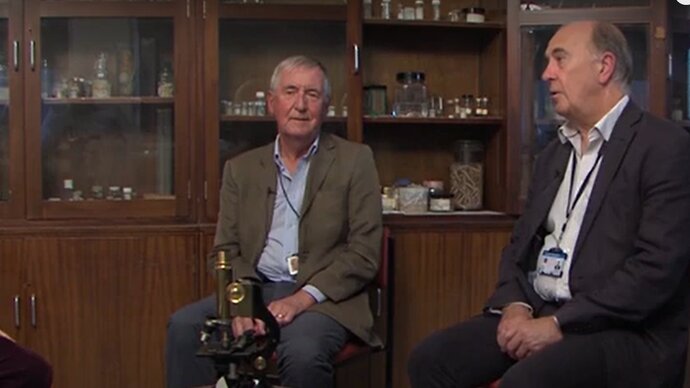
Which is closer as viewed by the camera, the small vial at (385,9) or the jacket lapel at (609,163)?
the jacket lapel at (609,163)

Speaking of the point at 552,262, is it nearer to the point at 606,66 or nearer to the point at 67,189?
the point at 606,66

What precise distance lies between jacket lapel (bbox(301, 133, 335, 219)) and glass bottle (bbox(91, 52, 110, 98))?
3.32ft

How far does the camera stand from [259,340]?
202 cm

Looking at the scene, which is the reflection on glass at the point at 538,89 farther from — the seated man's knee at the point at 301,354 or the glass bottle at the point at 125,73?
the glass bottle at the point at 125,73

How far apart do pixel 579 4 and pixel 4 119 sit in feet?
7.23

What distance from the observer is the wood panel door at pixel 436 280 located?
3.50 meters

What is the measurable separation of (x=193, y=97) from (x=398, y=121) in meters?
0.80

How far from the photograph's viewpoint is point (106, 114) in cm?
357

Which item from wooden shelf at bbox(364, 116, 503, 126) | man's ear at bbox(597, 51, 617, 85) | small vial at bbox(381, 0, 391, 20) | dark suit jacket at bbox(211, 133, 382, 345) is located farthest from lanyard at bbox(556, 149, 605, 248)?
small vial at bbox(381, 0, 391, 20)

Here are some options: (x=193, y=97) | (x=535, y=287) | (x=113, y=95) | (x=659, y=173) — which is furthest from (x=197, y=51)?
(x=659, y=173)

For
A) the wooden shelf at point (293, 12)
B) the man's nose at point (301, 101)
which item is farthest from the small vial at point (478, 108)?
the man's nose at point (301, 101)

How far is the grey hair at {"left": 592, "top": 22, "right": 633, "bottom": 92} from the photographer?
2385 mm

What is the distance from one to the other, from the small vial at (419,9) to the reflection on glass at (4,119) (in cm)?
157

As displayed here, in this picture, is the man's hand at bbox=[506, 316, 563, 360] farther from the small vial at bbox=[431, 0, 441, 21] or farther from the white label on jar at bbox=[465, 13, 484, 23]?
the small vial at bbox=[431, 0, 441, 21]
